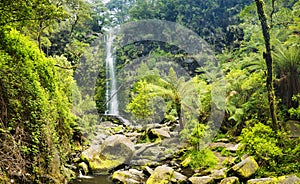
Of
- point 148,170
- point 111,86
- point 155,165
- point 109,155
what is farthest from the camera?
point 111,86

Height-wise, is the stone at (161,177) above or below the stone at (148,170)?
above

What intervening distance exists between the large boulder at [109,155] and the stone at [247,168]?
13.3ft

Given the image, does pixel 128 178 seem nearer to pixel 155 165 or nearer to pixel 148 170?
pixel 148 170

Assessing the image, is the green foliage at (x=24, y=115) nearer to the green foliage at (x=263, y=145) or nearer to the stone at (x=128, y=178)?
the stone at (x=128, y=178)

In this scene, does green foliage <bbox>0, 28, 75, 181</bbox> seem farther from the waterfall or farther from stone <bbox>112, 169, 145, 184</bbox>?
the waterfall

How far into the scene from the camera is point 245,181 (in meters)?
5.09

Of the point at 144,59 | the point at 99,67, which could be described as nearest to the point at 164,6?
A: the point at 144,59

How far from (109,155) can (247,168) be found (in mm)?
4786

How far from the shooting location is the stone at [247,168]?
507 cm

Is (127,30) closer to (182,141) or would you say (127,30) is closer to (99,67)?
(99,67)

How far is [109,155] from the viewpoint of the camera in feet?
28.6

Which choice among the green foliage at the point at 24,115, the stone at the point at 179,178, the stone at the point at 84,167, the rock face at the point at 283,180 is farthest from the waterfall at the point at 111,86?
the rock face at the point at 283,180

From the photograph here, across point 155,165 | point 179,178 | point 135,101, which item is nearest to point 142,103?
point 135,101

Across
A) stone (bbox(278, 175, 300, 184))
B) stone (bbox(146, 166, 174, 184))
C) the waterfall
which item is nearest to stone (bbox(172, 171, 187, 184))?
stone (bbox(146, 166, 174, 184))
